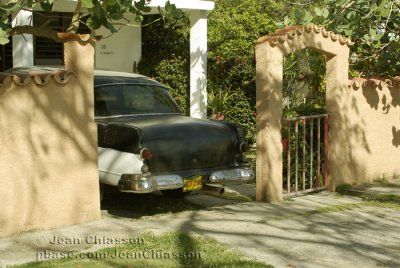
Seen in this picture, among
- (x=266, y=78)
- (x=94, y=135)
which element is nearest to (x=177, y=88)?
(x=266, y=78)

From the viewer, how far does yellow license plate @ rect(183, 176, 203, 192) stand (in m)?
8.97

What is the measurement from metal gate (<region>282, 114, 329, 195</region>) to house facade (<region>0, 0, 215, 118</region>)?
385 cm

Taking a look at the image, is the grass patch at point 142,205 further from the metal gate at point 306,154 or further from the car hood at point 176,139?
the metal gate at point 306,154

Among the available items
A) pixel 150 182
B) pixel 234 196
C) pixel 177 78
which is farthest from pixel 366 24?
pixel 177 78

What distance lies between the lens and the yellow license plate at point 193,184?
8966 millimetres

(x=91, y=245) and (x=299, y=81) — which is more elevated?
(x=299, y=81)

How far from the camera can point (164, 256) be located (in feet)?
23.4

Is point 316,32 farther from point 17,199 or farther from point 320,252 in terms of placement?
point 17,199

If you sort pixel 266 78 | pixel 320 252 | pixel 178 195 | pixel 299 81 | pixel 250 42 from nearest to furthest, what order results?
pixel 320 252
pixel 266 78
pixel 178 195
pixel 299 81
pixel 250 42

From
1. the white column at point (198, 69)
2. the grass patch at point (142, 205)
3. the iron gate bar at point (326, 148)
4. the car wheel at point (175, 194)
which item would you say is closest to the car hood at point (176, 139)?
the grass patch at point (142, 205)

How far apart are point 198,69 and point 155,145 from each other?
24.3 feet

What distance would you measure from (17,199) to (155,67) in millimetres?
9533

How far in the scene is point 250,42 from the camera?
70.1 feet

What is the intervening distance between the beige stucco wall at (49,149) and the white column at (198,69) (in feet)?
24.1
